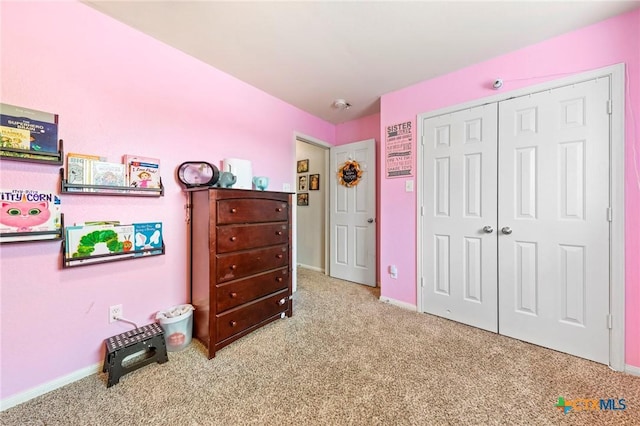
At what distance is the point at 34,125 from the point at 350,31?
2038mm

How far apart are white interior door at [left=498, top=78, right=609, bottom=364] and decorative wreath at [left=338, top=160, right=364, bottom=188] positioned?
1.66 m

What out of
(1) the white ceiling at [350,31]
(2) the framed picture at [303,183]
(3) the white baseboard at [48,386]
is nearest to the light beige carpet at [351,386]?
(3) the white baseboard at [48,386]

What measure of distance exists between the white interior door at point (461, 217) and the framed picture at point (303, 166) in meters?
2.13

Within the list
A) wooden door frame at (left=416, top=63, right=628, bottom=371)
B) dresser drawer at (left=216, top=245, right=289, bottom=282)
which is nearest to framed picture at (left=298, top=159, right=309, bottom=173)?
dresser drawer at (left=216, top=245, right=289, bottom=282)

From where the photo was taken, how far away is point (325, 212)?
150 inches

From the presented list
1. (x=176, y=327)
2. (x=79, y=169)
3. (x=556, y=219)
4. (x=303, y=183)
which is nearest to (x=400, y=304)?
(x=556, y=219)

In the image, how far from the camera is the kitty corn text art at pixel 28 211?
128 centimetres

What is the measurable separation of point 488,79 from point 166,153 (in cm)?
277

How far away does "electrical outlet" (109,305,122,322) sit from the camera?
1644 mm

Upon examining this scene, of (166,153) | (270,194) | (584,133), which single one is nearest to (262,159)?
(270,194)

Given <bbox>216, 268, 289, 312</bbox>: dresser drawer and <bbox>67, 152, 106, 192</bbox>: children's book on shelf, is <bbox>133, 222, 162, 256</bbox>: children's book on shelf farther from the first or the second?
<bbox>216, 268, 289, 312</bbox>: dresser drawer

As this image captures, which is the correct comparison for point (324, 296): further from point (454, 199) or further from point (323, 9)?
point (323, 9)

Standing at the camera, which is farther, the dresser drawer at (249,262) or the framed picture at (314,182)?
the framed picture at (314,182)

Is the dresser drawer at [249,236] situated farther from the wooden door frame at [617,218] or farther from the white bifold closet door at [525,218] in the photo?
the wooden door frame at [617,218]
